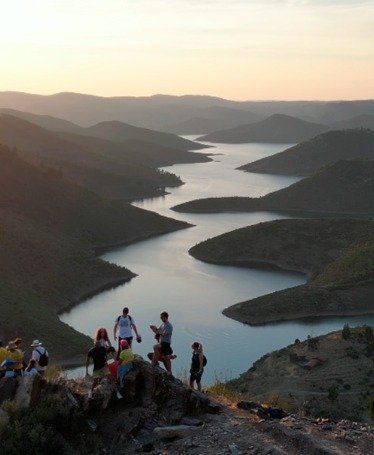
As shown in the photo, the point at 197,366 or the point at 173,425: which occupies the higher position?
the point at 197,366

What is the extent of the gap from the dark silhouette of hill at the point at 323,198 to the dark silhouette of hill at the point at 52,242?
22094 millimetres

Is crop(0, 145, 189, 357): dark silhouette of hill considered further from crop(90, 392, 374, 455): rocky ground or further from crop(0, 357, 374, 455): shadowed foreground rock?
crop(90, 392, 374, 455): rocky ground

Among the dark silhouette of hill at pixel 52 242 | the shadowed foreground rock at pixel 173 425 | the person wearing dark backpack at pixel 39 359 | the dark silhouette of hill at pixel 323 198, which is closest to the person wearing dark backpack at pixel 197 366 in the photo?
the shadowed foreground rock at pixel 173 425

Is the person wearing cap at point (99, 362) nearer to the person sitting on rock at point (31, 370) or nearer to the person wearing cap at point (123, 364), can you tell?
the person wearing cap at point (123, 364)

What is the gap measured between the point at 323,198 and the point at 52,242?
271 feet

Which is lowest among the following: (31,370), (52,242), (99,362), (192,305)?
(192,305)

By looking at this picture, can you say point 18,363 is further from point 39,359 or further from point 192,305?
point 192,305

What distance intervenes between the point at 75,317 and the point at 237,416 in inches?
2016

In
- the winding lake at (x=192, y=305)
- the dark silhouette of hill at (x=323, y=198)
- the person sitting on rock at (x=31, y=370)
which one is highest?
the dark silhouette of hill at (x=323, y=198)

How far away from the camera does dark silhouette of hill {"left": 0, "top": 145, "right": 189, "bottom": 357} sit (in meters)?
54.7

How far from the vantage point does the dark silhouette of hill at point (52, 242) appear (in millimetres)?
54656

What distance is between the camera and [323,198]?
15175 centimetres

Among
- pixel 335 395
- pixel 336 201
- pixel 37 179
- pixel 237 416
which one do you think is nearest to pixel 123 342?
pixel 237 416

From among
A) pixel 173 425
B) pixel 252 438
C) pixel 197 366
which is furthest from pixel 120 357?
pixel 252 438
